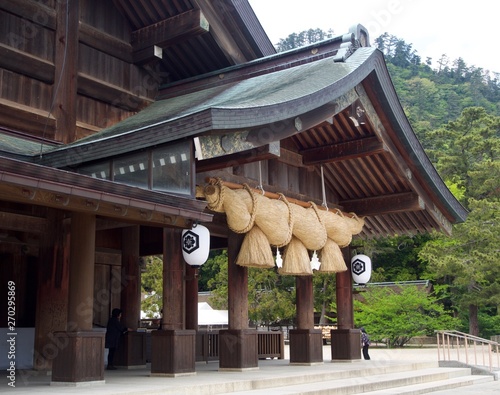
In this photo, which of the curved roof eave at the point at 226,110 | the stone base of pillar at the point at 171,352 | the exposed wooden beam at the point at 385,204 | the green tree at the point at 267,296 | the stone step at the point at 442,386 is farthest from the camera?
the green tree at the point at 267,296

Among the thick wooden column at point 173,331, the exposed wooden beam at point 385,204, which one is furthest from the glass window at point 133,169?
the exposed wooden beam at point 385,204

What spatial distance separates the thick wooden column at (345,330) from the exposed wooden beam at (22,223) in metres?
6.79

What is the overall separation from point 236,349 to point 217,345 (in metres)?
4.24

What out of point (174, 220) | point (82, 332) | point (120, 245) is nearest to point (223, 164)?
point (174, 220)

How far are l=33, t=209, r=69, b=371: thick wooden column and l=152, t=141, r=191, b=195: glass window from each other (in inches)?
93.8

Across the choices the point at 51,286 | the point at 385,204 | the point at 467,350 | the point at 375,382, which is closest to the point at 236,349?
the point at 375,382

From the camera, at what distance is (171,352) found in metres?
8.94

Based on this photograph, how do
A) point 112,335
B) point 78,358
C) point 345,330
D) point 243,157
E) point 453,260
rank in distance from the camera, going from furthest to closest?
point 453,260
point 345,330
point 112,335
point 243,157
point 78,358

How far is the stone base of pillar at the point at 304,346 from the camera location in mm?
12234

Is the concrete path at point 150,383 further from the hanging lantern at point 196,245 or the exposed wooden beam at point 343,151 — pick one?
the exposed wooden beam at point 343,151

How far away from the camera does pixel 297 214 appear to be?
11.4 meters

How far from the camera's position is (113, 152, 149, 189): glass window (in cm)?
805

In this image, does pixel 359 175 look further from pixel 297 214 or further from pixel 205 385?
pixel 205 385

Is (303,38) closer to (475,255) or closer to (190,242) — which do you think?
(475,255)
